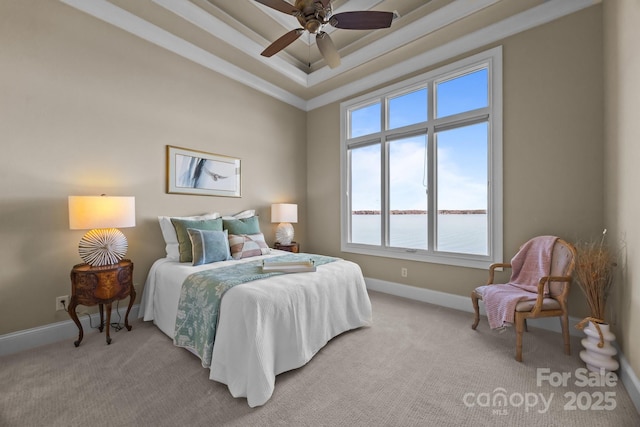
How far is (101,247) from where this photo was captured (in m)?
2.26

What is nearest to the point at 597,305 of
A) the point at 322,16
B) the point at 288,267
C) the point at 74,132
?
the point at 288,267

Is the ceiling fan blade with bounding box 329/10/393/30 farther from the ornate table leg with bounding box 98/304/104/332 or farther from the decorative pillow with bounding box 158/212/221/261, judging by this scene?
the ornate table leg with bounding box 98/304/104/332

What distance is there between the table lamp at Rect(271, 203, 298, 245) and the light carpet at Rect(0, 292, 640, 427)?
6.04 ft

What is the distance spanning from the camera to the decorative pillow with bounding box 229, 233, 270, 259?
9.54ft

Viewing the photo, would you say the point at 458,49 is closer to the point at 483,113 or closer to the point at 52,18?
the point at 483,113

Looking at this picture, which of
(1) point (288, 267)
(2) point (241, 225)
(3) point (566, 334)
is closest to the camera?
(3) point (566, 334)

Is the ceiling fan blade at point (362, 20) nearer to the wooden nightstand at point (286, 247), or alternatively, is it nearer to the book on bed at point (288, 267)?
the book on bed at point (288, 267)

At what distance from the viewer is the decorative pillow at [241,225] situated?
3.12 m

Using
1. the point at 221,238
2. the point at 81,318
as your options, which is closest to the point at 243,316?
the point at 221,238

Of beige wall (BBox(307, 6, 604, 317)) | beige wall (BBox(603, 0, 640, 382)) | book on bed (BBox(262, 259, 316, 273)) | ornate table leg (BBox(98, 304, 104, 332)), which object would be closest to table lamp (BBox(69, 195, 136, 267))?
ornate table leg (BBox(98, 304, 104, 332))

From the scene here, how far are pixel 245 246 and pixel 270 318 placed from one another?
1.40 metres

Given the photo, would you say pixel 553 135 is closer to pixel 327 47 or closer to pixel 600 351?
pixel 600 351

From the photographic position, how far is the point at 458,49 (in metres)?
3.07

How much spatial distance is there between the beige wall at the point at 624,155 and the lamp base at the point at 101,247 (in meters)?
3.85
